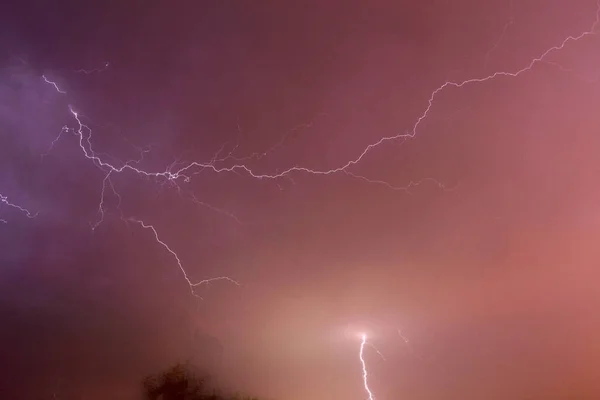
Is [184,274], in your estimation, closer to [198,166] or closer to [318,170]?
[198,166]

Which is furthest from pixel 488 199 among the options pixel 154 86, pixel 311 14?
pixel 154 86

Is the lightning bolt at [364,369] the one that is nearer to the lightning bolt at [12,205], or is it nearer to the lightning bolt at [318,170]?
the lightning bolt at [318,170]

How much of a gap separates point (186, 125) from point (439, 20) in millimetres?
4437

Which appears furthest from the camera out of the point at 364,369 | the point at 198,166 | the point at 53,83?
the point at 364,369

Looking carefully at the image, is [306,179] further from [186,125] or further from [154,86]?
[154,86]

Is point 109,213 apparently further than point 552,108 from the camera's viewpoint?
Yes

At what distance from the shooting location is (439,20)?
26.1 feet

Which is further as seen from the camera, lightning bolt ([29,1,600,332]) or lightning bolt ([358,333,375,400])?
lightning bolt ([358,333,375,400])

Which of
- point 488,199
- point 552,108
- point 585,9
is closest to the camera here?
point 585,9

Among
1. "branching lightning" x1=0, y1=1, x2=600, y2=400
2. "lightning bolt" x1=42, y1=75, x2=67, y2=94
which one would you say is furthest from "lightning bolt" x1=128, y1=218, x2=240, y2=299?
"lightning bolt" x1=42, y1=75, x2=67, y2=94

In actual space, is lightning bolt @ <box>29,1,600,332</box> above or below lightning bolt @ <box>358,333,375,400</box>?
above

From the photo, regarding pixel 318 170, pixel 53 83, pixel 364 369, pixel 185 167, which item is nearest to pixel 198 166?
pixel 185 167

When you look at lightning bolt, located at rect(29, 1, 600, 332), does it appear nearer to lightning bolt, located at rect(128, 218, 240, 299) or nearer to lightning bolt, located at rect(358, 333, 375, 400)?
lightning bolt, located at rect(128, 218, 240, 299)

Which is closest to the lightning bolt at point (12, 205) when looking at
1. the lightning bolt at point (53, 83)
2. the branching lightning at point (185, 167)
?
the branching lightning at point (185, 167)
